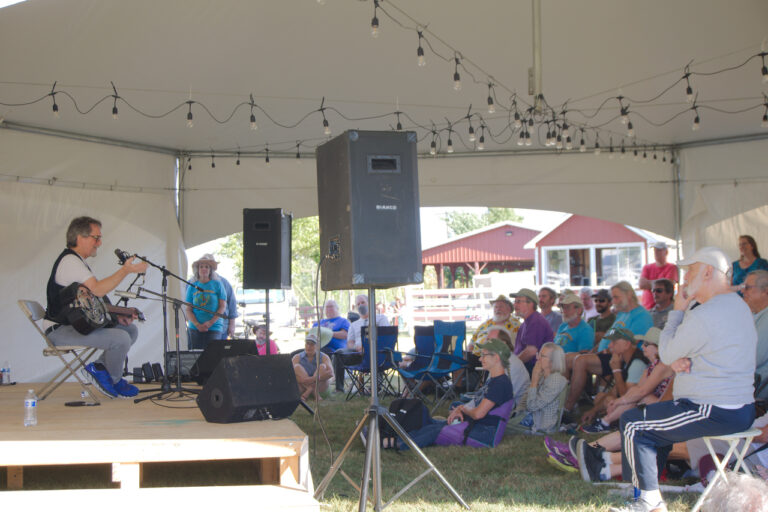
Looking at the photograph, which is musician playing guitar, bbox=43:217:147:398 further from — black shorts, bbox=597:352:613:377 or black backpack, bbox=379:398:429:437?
black shorts, bbox=597:352:613:377

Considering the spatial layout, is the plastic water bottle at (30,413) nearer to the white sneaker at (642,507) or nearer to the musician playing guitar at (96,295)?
the musician playing guitar at (96,295)

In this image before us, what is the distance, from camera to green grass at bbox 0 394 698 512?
3375mm

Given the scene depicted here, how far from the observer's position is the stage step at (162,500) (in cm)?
272

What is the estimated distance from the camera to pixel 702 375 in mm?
2961

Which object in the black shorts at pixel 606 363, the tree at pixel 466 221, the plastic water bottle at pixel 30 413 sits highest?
the tree at pixel 466 221

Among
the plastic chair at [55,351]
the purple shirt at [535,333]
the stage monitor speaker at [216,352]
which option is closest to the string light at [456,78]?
the purple shirt at [535,333]

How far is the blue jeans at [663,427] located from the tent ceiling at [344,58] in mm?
3067

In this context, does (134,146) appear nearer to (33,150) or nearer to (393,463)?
(33,150)

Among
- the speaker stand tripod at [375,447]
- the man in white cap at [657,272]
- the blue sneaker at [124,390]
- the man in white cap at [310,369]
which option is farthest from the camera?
the man in white cap at [657,272]

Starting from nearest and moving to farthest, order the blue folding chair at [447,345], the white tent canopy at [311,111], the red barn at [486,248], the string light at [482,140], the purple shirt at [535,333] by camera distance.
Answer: the white tent canopy at [311,111] → the purple shirt at [535,333] → the blue folding chair at [447,345] → the string light at [482,140] → the red barn at [486,248]

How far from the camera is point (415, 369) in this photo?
7258 millimetres

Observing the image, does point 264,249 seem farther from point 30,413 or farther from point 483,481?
point 483,481

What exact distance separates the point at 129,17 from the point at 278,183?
148 inches

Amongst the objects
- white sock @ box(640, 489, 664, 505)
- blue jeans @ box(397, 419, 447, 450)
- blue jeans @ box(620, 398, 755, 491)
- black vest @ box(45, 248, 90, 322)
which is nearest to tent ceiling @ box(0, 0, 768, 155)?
black vest @ box(45, 248, 90, 322)
